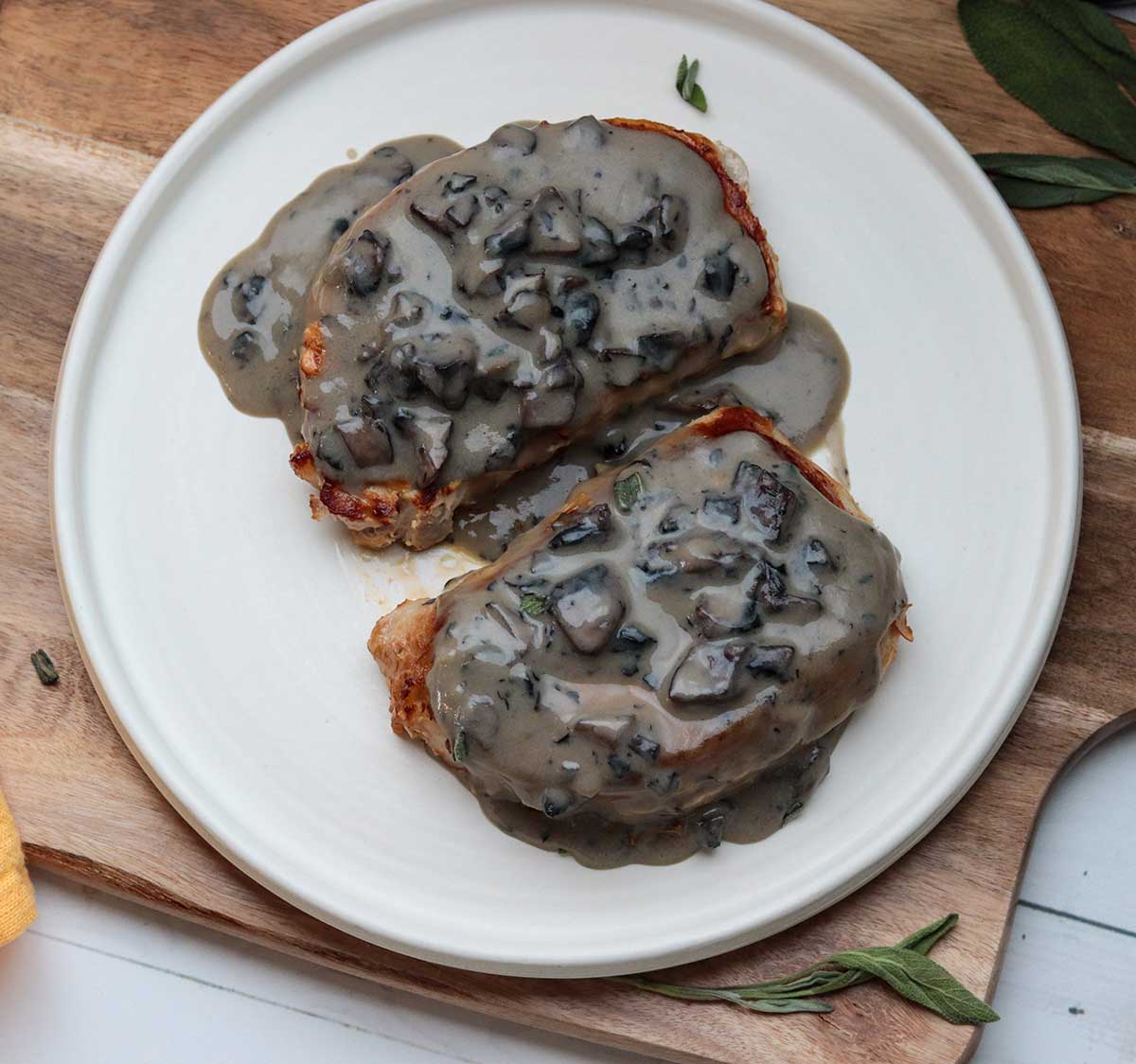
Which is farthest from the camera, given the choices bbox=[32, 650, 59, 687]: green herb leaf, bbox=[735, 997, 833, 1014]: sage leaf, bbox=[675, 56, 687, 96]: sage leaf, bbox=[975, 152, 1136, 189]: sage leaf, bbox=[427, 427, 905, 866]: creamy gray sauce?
bbox=[675, 56, 687, 96]: sage leaf

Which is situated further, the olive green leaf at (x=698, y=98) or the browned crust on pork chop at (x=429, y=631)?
the olive green leaf at (x=698, y=98)

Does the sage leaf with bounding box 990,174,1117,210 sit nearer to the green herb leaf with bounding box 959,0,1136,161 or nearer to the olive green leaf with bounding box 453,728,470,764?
the green herb leaf with bounding box 959,0,1136,161

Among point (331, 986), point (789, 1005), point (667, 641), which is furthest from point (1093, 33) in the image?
point (331, 986)

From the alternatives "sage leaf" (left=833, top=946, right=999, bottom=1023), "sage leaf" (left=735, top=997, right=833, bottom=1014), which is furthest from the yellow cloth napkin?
"sage leaf" (left=833, top=946, right=999, bottom=1023)

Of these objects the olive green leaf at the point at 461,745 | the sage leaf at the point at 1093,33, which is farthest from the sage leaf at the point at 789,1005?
the sage leaf at the point at 1093,33

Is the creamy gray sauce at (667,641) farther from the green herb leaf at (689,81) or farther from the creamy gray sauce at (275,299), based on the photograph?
the green herb leaf at (689,81)

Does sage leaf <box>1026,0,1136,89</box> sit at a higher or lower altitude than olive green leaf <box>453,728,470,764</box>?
higher

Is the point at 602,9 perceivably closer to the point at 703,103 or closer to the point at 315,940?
the point at 703,103

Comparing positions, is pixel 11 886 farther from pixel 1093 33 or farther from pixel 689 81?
pixel 1093 33
